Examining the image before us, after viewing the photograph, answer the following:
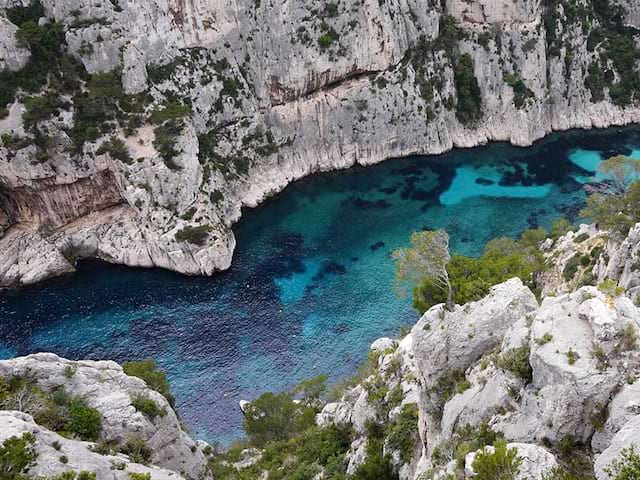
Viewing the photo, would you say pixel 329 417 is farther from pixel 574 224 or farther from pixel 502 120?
pixel 502 120

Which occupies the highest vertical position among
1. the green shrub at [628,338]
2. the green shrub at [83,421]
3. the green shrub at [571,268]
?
the green shrub at [628,338]

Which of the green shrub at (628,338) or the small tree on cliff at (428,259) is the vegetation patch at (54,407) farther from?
the green shrub at (628,338)

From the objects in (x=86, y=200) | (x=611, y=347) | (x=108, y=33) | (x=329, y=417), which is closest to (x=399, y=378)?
(x=329, y=417)

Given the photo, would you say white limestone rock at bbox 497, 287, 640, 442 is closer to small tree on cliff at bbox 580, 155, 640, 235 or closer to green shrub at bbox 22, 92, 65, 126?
small tree on cliff at bbox 580, 155, 640, 235

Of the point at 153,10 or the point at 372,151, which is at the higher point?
the point at 153,10

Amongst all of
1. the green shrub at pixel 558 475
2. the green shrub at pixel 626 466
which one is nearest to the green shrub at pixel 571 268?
the green shrub at pixel 558 475

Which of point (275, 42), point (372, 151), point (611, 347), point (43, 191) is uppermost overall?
point (275, 42)
